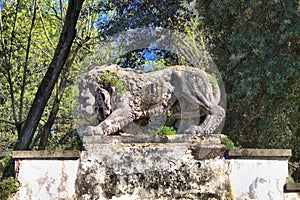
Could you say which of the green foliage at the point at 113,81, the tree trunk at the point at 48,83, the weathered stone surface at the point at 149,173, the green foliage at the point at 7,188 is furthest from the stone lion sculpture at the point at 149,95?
the tree trunk at the point at 48,83

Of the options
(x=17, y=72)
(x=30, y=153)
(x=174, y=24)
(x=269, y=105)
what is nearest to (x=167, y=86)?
(x=30, y=153)

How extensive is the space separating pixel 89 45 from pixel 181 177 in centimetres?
811

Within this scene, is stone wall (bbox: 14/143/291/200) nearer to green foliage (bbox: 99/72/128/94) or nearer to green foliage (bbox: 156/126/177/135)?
green foliage (bbox: 156/126/177/135)

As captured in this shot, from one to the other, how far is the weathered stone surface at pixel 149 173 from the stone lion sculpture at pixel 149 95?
1.56 ft

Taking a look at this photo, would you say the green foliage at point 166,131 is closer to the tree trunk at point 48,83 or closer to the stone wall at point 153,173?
the stone wall at point 153,173

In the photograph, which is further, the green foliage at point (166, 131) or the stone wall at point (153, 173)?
the green foliage at point (166, 131)

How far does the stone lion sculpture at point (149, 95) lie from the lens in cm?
802

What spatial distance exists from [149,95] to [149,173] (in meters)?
1.19

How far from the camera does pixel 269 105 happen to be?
12.4m

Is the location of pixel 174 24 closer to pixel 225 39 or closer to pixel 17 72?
pixel 225 39

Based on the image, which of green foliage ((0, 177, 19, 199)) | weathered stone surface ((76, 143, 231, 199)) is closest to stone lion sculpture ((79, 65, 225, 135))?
weathered stone surface ((76, 143, 231, 199))

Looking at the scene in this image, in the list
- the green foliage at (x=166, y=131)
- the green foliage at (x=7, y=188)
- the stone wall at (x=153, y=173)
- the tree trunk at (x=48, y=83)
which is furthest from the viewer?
A: the tree trunk at (x=48, y=83)

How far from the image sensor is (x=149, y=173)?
7.71 meters

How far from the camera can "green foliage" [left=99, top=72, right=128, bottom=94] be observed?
803cm
